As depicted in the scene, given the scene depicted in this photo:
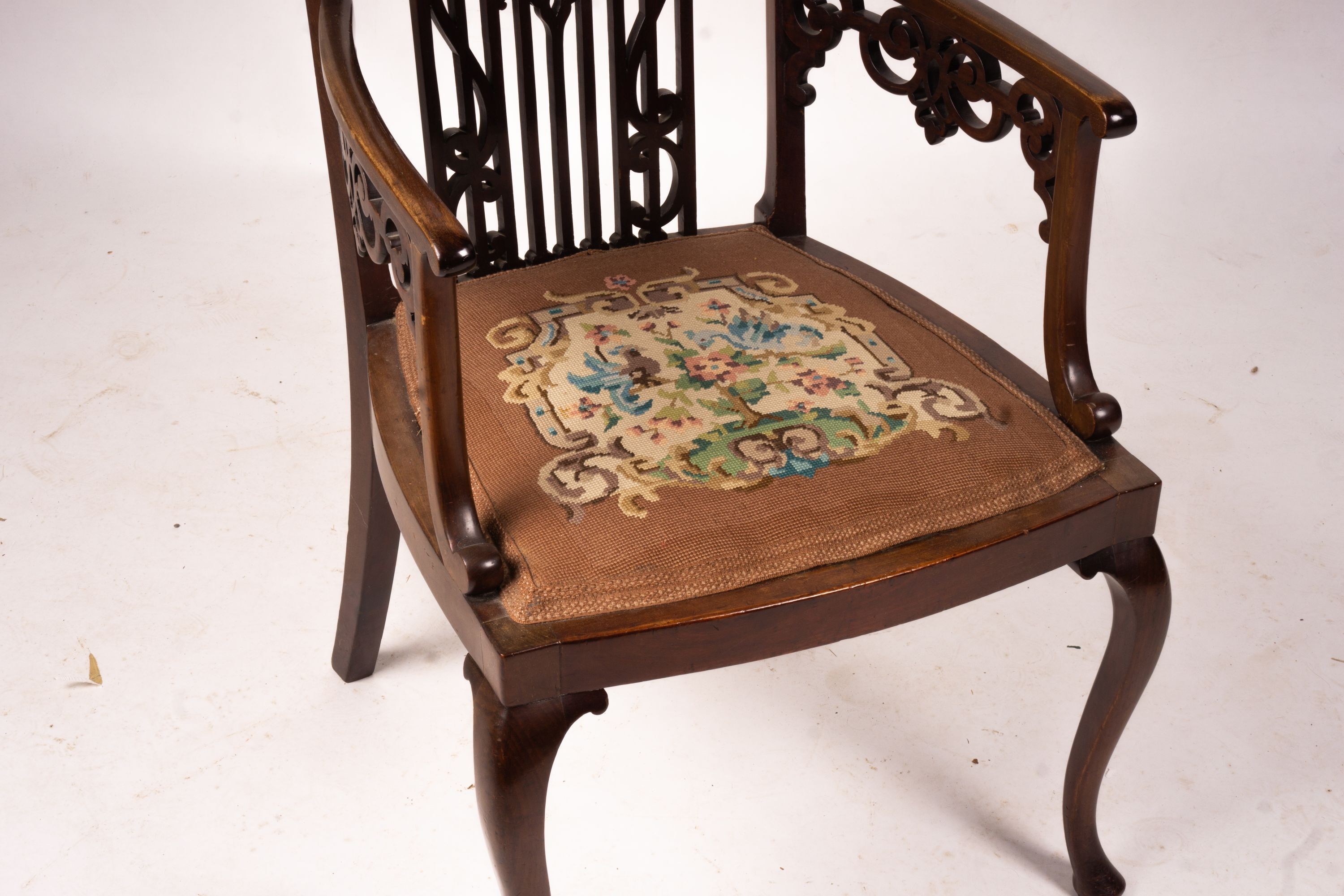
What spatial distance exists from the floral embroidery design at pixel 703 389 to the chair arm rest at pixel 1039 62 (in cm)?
28

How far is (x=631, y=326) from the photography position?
1.32 meters

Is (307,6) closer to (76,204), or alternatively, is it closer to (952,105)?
(952,105)

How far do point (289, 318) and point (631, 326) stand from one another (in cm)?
126

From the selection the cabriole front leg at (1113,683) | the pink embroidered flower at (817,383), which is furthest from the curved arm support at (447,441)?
the cabriole front leg at (1113,683)

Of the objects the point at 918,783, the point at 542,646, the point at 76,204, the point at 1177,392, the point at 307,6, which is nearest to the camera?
the point at 542,646

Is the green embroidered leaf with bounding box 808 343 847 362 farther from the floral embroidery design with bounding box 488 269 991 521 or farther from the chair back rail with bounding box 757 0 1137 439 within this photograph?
the chair back rail with bounding box 757 0 1137 439

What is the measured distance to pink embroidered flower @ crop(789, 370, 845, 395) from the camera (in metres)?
1.21

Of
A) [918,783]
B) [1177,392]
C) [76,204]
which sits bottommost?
[918,783]

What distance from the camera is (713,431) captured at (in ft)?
3.78

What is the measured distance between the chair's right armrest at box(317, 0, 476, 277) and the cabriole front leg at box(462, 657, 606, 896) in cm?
34

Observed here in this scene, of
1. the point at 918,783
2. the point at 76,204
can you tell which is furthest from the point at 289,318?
the point at 918,783

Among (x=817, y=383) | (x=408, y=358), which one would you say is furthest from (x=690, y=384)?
(x=408, y=358)

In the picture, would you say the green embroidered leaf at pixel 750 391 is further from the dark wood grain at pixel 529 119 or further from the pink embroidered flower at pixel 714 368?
the dark wood grain at pixel 529 119

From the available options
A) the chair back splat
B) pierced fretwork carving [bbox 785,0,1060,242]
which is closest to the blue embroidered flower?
the chair back splat
